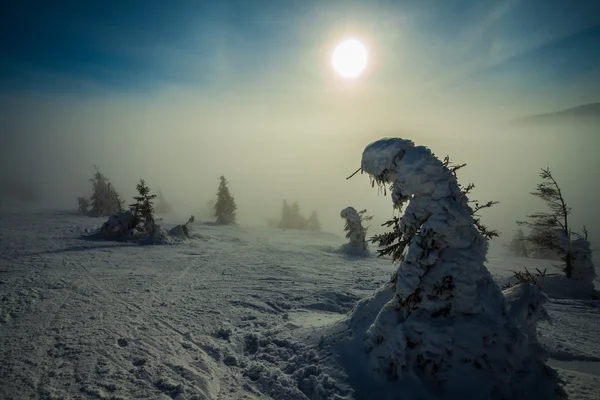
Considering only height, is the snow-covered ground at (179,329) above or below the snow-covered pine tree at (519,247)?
below

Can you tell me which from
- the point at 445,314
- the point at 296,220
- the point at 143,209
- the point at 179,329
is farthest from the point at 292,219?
the point at 445,314

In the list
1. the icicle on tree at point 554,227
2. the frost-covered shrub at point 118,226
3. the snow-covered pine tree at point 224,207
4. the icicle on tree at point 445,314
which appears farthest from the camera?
the snow-covered pine tree at point 224,207

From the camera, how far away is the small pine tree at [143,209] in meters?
22.4

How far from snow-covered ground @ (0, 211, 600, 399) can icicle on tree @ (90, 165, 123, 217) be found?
26.7 metres

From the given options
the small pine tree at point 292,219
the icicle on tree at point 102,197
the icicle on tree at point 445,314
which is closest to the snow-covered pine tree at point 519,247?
the small pine tree at point 292,219

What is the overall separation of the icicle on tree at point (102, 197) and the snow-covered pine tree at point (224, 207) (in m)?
14.0

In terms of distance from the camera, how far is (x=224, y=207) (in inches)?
1748

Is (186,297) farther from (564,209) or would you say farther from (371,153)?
(564,209)

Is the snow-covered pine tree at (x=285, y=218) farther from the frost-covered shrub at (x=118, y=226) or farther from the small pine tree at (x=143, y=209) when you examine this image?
the frost-covered shrub at (x=118, y=226)

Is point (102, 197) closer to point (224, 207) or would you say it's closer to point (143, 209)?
point (224, 207)

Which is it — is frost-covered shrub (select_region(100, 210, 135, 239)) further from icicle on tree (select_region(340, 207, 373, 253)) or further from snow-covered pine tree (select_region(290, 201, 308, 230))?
snow-covered pine tree (select_region(290, 201, 308, 230))

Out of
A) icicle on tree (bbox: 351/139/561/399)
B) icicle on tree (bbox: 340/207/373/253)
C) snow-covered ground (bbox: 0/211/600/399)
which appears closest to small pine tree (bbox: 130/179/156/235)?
snow-covered ground (bbox: 0/211/600/399)

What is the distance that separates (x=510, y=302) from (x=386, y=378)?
137 inches

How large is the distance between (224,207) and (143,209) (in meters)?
21.7
